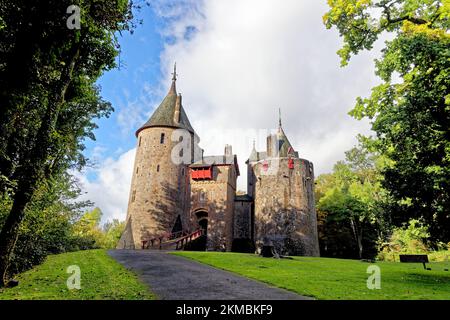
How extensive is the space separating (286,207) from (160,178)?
14753mm

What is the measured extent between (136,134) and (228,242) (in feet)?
59.2

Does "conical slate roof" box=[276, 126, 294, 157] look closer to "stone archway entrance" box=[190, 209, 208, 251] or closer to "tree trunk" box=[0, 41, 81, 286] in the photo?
"stone archway entrance" box=[190, 209, 208, 251]

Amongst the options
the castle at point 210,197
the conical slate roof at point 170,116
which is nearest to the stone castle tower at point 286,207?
the castle at point 210,197

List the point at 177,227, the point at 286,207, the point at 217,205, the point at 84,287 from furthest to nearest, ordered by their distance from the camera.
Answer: the point at 217,205 < the point at 177,227 < the point at 286,207 < the point at 84,287

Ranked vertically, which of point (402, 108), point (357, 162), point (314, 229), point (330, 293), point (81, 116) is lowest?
point (330, 293)

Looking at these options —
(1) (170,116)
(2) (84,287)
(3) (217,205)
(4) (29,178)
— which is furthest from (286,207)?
(4) (29,178)

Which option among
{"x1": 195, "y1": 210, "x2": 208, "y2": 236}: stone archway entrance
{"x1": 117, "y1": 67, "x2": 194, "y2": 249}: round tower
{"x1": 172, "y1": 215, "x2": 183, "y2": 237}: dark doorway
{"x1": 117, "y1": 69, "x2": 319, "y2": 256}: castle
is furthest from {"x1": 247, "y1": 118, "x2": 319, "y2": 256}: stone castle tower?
{"x1": 117, "y1": 67, "x2": 194, "y2": 249}: round tower

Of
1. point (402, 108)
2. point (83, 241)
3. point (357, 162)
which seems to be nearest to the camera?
point (402, 108)

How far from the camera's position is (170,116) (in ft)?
115

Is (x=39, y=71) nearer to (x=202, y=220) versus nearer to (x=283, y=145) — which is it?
(x=202, y=220)

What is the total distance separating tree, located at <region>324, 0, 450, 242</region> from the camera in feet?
32.9
